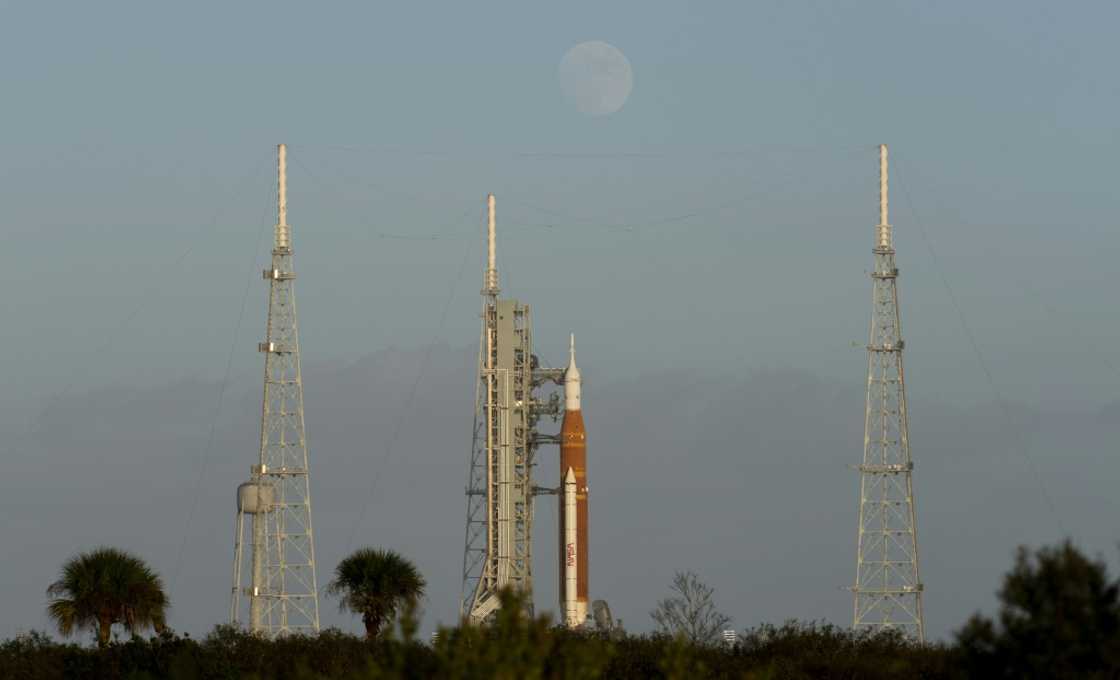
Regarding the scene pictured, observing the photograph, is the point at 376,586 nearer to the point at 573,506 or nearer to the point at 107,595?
the point at 107,595

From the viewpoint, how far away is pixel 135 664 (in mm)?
63656

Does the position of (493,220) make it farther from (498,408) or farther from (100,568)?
(100,568)

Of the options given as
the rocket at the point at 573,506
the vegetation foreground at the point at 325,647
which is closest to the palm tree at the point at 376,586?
the vegetation foreground at the point at 325,647

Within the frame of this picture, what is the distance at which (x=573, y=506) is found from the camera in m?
102

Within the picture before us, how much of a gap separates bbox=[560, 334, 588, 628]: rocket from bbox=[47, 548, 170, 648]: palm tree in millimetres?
38536

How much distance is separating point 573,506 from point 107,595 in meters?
40.3

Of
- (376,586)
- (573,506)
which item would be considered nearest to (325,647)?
(376,586)

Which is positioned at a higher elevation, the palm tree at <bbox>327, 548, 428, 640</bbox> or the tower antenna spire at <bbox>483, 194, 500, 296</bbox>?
the tower antenna spire at <bbox>483, 194, 500, 296</bbox>

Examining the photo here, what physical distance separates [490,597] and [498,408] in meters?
9.72

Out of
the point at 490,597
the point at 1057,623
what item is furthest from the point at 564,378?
the point at 1057,623

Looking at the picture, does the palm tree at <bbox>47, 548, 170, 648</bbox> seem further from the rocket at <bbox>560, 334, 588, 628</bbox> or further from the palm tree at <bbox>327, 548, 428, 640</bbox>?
the rocket at <bbox>560, 334, 588, 628</bbox>

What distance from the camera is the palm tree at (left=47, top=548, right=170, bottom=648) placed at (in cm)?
6450

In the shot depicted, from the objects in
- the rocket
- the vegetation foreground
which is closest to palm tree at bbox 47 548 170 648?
the vegetation foreground

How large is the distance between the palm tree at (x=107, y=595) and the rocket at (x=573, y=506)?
38536 millimetres
